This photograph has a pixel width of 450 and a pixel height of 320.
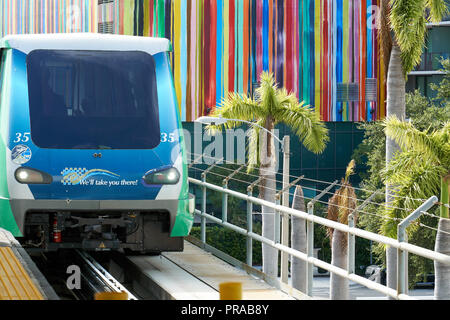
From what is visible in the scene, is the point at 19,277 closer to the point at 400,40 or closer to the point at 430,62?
the point at 400,40

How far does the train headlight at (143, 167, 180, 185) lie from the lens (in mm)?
10586

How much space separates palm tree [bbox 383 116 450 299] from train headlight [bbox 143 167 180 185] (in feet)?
43.6

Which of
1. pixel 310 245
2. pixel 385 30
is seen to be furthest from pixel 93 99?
pixel 385 30

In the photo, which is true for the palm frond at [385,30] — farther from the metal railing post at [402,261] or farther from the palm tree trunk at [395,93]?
the metal railing post at [402,261]

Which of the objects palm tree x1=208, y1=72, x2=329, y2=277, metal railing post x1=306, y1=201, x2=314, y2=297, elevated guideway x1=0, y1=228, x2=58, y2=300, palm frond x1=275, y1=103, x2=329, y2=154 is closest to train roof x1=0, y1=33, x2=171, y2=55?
elevated guideway x1=0, y1=228, x2=58, y2=300

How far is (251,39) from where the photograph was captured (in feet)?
183

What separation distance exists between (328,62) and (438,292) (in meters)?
35.0

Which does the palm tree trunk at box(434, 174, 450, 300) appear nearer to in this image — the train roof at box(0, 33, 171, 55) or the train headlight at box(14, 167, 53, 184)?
the train roof at box(0, 33, 171, 55)

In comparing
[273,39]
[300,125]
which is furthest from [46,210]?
[273,39]

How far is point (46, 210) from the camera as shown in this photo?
1033 centimetres

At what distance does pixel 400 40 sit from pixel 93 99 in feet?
61.6

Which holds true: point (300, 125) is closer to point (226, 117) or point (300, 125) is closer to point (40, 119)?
point (226, 117)

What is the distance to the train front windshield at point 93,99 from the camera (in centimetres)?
1062
